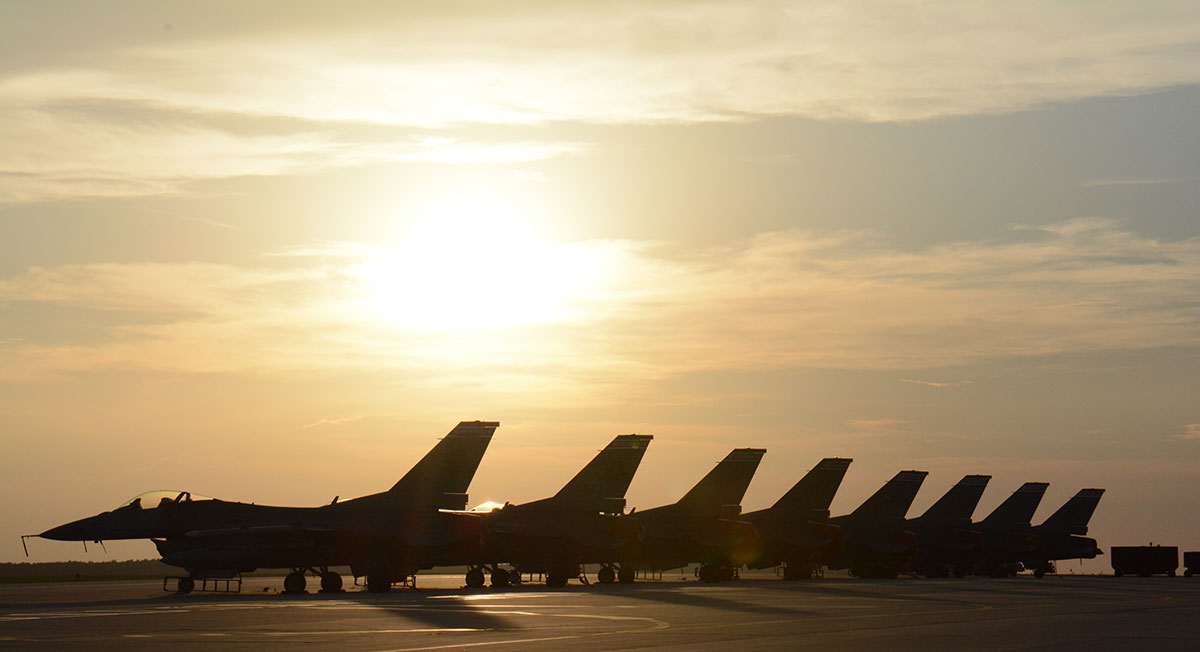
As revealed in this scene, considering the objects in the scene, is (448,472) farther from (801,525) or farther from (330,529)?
(801,525)

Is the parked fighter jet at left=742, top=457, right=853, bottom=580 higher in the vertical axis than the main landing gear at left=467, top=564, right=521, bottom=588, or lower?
higher

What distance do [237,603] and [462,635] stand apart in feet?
46.4

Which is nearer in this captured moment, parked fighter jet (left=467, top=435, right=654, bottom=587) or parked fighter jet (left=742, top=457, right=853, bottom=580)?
parked fighter jet (left=467, top=435, right=654, bottom=587)

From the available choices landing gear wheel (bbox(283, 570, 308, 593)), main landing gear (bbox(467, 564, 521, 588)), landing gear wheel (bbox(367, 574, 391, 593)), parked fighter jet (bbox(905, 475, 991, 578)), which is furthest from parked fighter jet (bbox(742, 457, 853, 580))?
landing gear wheel (bbox(283, 570, 308, 593))

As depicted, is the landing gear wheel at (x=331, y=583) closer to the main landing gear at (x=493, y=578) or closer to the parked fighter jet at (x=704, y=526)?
the main landing gear at (x=493, y=578)

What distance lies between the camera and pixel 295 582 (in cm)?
4484

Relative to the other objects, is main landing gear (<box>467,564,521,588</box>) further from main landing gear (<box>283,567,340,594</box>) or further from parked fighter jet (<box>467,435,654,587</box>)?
main landing gear (<box>283,567,340,594</box>)

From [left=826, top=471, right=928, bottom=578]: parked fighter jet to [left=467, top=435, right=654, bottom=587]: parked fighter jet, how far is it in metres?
15.8

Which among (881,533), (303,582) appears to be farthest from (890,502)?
(303,582)

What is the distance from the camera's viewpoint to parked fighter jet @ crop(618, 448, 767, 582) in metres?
54.7

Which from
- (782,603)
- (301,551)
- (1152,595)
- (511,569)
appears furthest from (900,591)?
(301,551)

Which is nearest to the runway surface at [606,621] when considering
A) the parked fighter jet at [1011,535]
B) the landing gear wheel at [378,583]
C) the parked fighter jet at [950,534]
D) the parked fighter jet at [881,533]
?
→ the landing gear wheel at [378,583]

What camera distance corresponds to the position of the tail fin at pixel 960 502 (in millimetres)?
71562

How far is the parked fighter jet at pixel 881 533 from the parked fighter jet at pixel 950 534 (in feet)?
10.2
